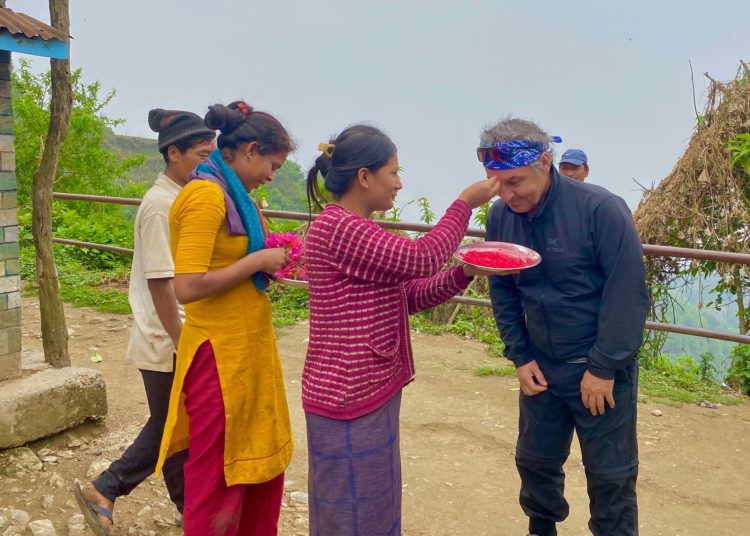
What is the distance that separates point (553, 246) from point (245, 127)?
103cm

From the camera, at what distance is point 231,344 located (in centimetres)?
209

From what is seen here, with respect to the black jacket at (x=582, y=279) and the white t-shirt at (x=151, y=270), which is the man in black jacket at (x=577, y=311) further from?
the white t-shirt at (x=151, y=270)

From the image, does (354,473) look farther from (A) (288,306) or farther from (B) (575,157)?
(A) (288,306)

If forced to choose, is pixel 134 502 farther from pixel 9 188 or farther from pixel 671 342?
pixel 671 342

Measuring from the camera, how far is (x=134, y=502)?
2.98 meters

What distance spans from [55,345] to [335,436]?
8.43ft

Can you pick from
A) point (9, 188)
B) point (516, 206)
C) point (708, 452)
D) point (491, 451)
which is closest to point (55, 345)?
point (9, 188)

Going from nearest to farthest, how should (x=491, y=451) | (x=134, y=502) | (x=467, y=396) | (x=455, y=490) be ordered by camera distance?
(x=134, y=502) < (x=455, y=490) < (x=491, y=451) < (x=467, y=396)

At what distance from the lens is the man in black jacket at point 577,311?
200cm

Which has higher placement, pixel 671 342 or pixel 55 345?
pixel 55 345

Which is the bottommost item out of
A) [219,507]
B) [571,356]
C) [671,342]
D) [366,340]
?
[671,342]

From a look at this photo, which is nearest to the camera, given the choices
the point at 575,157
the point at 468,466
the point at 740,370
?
the point at 468,466

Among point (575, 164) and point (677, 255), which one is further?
point (575, 164)

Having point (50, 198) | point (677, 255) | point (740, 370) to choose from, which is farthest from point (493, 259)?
point (740, 370)
